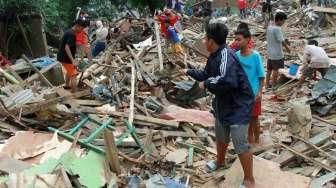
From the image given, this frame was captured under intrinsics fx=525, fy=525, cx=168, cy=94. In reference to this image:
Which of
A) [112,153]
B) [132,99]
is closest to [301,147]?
[112,153]

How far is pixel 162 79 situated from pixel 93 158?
4373mm

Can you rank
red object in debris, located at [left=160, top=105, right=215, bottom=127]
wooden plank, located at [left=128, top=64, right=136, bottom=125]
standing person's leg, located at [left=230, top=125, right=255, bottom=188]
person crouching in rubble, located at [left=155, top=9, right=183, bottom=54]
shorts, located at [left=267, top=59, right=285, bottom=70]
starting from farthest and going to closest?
person crouching in rubble, located at [left=155, top=9, right=183, bottom=54]
shorts, located at [left=267, top=59, right=285, bottom=70]
red object in debris, located at [left=160, top=105, right=215, bottom=127]
wooden plank, located at [left=128, top=64, right=136, bottom=125]
standing person's leg, located at [left=230, top=125, right=255, bottom=188]

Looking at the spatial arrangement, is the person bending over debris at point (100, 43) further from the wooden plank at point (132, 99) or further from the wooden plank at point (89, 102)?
the wooden plank at point (89, 102)

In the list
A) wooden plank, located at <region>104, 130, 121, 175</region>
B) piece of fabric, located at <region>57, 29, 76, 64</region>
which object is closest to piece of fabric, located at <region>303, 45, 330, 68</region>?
piece of fabric, located at <region>57, 29, 76, 64</region>

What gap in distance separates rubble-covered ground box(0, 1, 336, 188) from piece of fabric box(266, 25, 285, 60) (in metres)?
0.78

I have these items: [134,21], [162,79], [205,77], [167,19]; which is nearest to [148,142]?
[205,77]

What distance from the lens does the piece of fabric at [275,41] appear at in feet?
35.7

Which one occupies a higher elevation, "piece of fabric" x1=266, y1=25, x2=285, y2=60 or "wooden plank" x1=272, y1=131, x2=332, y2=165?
"piece of fabric" x1=266, y1=25, x2=285, y2=60

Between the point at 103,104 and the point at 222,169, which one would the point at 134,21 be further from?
the point at 222,169

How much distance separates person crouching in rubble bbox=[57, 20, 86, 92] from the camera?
32.4 ft

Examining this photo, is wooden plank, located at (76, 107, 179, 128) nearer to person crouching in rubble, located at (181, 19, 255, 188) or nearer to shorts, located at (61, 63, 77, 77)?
shorts, located at (61, 63, 77, 77)

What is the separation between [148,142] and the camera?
7.25 meters

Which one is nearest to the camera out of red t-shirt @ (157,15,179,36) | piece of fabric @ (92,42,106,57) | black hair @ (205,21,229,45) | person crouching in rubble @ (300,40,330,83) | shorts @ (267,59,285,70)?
black hair @ (205,21,229,45)

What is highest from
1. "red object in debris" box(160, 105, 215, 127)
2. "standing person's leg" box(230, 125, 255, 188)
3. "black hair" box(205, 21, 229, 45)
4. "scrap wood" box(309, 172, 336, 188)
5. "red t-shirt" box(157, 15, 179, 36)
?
"black hair" box(205, 21, 229, 45)
